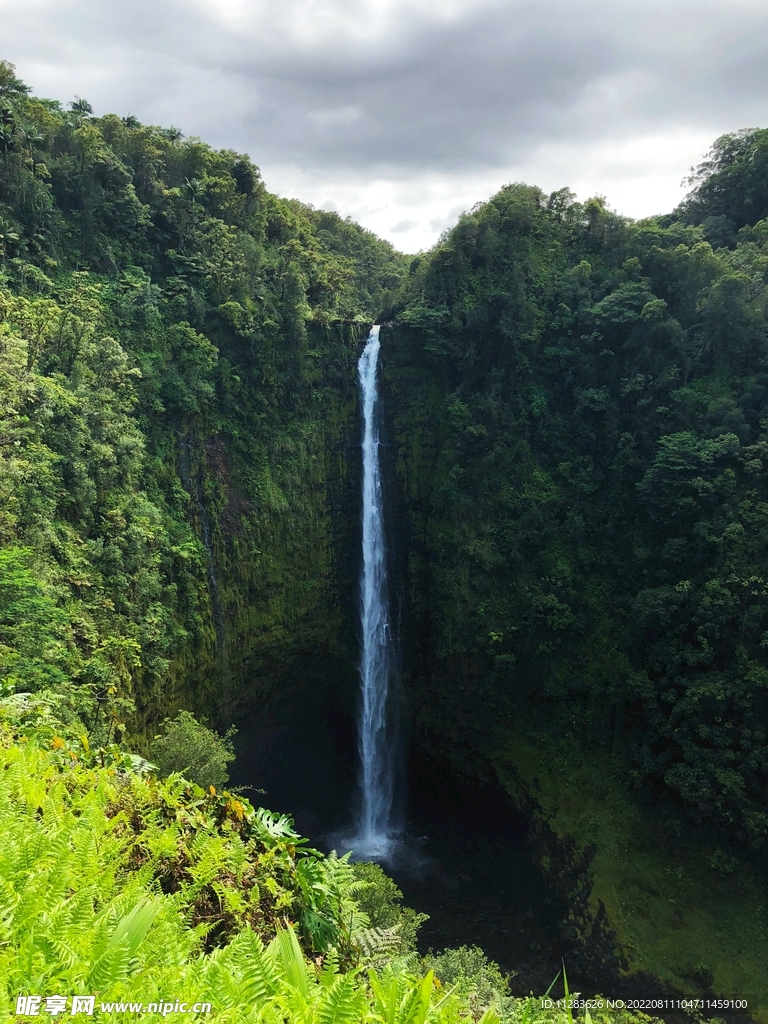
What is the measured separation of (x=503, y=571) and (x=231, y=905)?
14.8 m

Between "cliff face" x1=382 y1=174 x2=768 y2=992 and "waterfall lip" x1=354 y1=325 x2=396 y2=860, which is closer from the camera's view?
"cliff face" x1=382 y1=174 x2=768 y2=992

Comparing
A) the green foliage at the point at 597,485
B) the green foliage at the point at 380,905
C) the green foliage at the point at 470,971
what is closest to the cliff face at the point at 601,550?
the green foliage at the point at 597,485

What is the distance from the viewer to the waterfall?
56.4ft

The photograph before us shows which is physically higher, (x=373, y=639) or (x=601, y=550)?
(x=601, y=550)

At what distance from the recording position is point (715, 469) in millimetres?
14016

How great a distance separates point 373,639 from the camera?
18172 mm

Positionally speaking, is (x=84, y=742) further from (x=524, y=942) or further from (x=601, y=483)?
(x=601, y=483)

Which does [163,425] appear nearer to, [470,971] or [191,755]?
[191,755]

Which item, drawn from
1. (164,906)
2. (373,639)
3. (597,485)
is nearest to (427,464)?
(597,485)

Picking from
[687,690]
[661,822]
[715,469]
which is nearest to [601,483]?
[715,469]

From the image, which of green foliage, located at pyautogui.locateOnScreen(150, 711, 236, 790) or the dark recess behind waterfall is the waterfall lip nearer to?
the dark recess behind waterfall

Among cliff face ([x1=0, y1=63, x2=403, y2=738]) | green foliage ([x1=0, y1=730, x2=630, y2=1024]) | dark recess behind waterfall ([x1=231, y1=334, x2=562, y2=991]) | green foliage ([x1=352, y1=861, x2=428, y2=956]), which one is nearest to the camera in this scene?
green foliage ([x1=0, y1=730, x2=630, y2=1024])
